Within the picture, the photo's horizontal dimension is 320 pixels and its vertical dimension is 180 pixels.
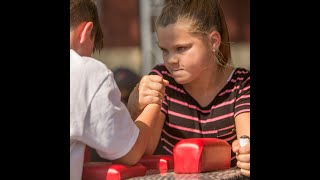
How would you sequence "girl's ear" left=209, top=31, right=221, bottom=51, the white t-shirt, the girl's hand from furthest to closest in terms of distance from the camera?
"girl's ear" left=209, top=31, right=221, bottom=51
the girl's hand
the white t-shirt

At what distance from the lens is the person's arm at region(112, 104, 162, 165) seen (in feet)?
3.10

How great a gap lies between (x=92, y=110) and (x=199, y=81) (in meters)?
0.31

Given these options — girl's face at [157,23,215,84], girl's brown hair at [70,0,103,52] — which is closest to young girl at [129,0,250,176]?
girl's face at [157,23,215,84]

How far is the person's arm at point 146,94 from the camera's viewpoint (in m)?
1.02

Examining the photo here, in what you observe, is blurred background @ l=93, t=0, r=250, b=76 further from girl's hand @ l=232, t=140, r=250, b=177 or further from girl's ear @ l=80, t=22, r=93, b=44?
girl's hand @ l=232, t=140, r=250, b=177

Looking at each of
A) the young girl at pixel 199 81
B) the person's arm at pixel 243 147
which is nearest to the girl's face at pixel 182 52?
the young girl at pixel 199 81

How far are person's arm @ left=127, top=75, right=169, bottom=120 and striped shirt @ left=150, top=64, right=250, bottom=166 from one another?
101 millimetres

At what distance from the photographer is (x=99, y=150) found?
91 cm

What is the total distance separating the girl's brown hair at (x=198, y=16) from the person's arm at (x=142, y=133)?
0.15 m

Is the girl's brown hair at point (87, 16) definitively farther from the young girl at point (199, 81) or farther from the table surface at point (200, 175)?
the table surface at point (200, 175)

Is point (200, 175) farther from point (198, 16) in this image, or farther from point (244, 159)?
point (198, 16)
